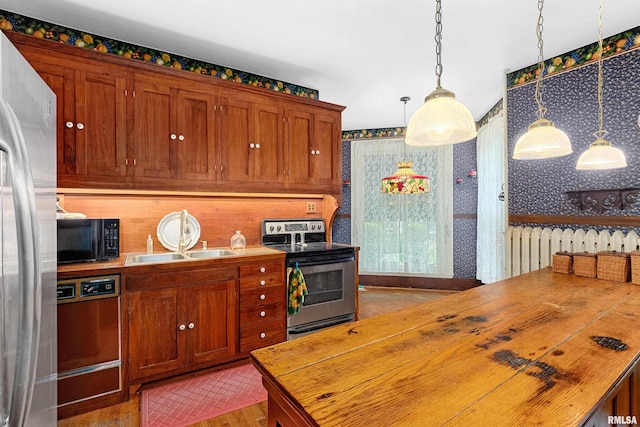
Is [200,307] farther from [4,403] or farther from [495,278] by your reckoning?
[495,278]

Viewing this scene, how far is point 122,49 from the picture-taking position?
8.49 feet

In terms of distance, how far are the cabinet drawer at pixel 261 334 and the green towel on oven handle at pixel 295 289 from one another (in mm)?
148

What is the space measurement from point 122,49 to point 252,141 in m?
1.31

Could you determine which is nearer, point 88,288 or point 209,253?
point 88,288

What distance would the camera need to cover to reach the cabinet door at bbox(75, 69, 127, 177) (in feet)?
7.02

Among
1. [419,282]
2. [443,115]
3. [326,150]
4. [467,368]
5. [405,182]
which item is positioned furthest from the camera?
[419,282]

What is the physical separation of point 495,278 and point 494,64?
2.63 metres

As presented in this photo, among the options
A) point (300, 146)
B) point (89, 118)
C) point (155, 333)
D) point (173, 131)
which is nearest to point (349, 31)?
point (300, 146)

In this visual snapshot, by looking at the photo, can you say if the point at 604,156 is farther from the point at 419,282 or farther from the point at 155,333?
the point at 419,282

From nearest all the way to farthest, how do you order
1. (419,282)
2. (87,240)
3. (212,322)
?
(87,240)
(212,322)
(419,282)

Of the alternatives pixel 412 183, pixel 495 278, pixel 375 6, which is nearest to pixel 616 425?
pixel 375 6

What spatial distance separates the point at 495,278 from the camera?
4023mm

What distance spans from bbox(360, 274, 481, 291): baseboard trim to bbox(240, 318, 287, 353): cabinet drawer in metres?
2.69

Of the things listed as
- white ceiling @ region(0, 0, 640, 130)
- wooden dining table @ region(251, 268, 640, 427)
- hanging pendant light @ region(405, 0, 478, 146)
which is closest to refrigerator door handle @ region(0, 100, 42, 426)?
wooden dining table @ region(251, 268, 640, 427)
